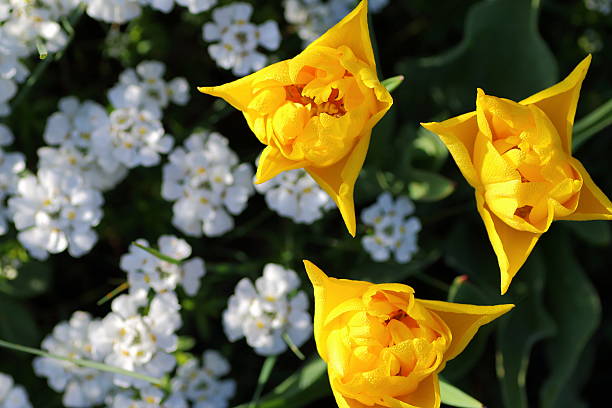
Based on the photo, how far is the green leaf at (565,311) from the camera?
1587 millimetres

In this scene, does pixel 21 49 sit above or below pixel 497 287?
above

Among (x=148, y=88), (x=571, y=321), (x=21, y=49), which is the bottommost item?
(x=571, y=321)

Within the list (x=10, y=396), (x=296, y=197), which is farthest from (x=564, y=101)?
(x=10, y=396)

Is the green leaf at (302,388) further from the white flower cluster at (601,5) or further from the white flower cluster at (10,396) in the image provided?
the white flower cluster at (601,5)

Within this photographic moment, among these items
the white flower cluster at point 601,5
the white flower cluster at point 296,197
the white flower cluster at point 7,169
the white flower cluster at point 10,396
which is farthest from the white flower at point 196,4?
the white flower cluster at point 601,5

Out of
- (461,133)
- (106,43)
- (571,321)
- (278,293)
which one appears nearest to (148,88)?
(106,43)

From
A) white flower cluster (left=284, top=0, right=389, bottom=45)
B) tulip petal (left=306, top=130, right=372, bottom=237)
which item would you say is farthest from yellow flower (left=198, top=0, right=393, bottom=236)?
white flower cluster (left=284, top=0, right=389, bottom=45)

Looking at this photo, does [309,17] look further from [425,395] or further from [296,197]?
[425,395]

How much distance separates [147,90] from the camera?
1.56 meters

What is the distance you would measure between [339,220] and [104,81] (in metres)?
0.63

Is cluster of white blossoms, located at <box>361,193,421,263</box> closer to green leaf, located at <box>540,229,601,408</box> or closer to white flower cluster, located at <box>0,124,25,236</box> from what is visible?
green leaf, located at <box>540,229,601,408</box>

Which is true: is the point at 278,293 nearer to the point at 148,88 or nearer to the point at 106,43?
the point at 148,88

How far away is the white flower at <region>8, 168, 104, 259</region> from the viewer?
1407 millimetres

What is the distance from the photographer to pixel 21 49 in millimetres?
1440
